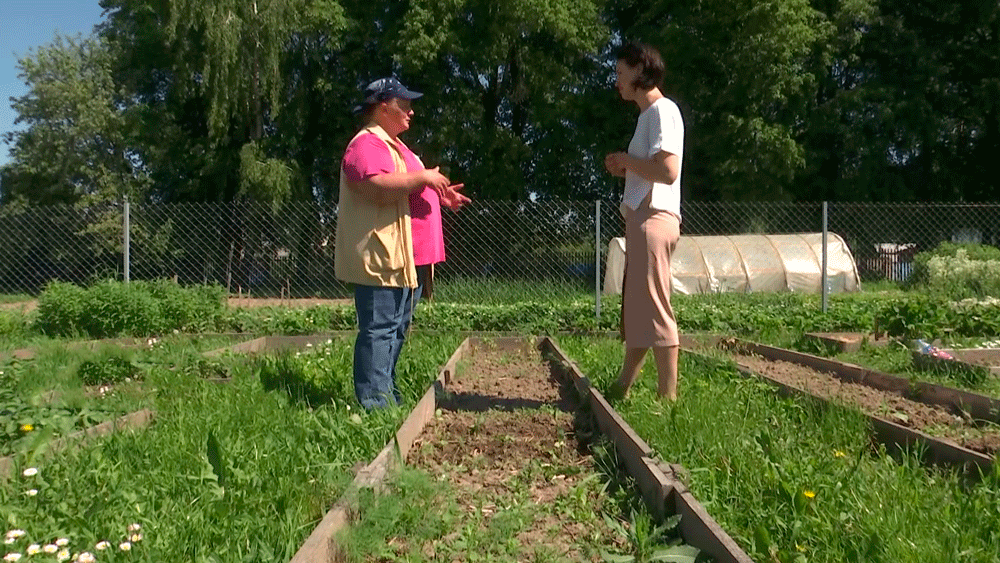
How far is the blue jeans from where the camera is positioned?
13.3ft

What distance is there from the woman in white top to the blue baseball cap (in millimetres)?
1177

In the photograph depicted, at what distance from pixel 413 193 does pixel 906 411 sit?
9.40 feet

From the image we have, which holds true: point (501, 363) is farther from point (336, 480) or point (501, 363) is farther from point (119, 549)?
point (119, 549)

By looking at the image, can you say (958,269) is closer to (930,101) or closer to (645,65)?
(645,65)

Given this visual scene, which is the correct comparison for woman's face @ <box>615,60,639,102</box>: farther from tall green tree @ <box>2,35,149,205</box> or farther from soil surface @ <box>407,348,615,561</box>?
tall green tree @ <box>2,35,149,205</box>

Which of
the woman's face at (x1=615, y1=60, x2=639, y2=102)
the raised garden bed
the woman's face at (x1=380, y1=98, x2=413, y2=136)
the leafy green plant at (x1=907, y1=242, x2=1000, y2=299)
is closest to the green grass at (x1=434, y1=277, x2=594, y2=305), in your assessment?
the raised garden bed

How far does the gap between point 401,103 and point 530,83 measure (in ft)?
71.3

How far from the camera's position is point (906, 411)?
4.21 metres

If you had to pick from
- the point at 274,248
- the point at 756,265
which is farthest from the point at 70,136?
the point at 756,265

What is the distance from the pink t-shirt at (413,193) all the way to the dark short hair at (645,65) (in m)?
1.28

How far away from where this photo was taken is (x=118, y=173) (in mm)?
33156

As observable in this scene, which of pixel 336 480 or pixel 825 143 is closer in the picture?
pixel 336 480

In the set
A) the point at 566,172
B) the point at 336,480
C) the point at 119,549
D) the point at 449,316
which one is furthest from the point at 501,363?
the point at 566,172

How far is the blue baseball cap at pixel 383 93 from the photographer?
4367 mm
